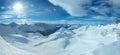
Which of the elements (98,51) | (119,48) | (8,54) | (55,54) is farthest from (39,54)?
(119,48)

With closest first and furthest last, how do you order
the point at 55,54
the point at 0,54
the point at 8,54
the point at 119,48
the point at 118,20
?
the point at 0,54 < the point at 119,48 < the point at 8,54 < the point at 55,54 < the point at 118,20

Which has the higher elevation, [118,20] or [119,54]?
[118,20]

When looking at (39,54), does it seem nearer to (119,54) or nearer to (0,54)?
(0,54)

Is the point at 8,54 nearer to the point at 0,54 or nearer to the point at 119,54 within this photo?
the point at 0,54

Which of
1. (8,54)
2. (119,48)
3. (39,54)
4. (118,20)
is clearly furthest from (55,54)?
(118,20)

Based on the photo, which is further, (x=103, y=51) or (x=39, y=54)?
(x=39, y=54)

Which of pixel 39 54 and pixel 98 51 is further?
pixel 39 54

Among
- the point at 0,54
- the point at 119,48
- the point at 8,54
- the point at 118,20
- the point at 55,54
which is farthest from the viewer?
the point at 118,20

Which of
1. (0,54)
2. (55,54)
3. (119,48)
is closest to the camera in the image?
(0,54)

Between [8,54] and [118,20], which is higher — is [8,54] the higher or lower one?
the lower one
